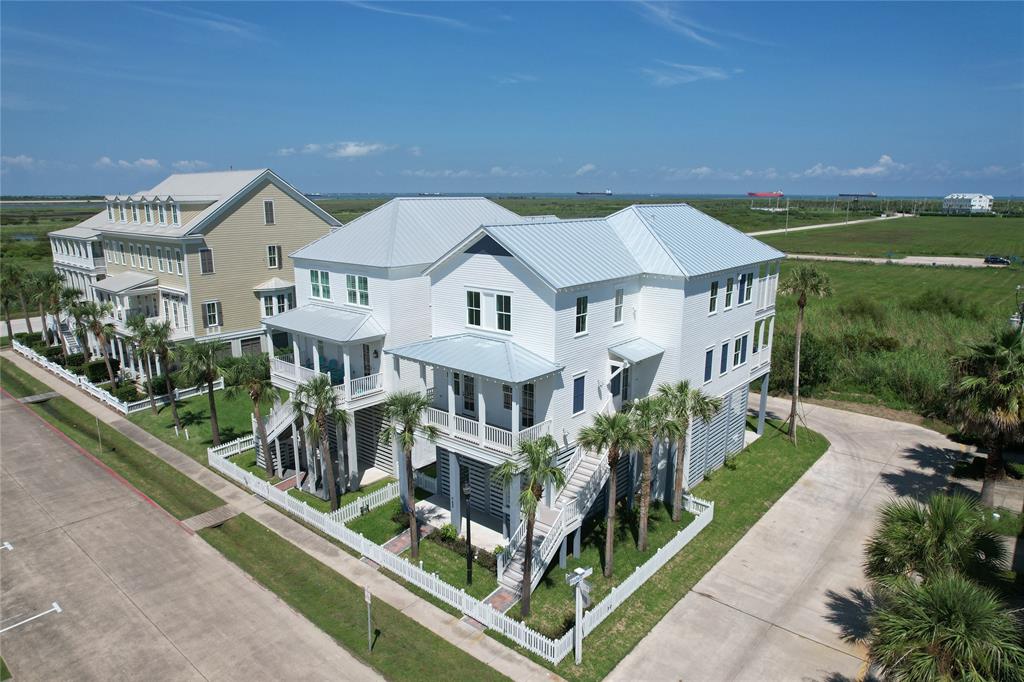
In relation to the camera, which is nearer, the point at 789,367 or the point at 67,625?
the point at 67,625

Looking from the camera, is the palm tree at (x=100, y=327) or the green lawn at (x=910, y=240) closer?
the palm tree at (x=100, y=327)

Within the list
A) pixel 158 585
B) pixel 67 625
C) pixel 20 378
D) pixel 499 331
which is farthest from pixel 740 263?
pixel 20 378

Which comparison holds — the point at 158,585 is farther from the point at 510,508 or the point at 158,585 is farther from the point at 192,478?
the point at 510,508

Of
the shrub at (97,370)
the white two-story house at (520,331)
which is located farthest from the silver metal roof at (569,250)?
the shrub at (97,370)

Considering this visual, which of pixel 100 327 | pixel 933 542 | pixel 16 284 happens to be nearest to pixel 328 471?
pixel 933 542

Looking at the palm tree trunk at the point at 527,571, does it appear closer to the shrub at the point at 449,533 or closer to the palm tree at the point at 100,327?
the shrub at the point at 449,533
